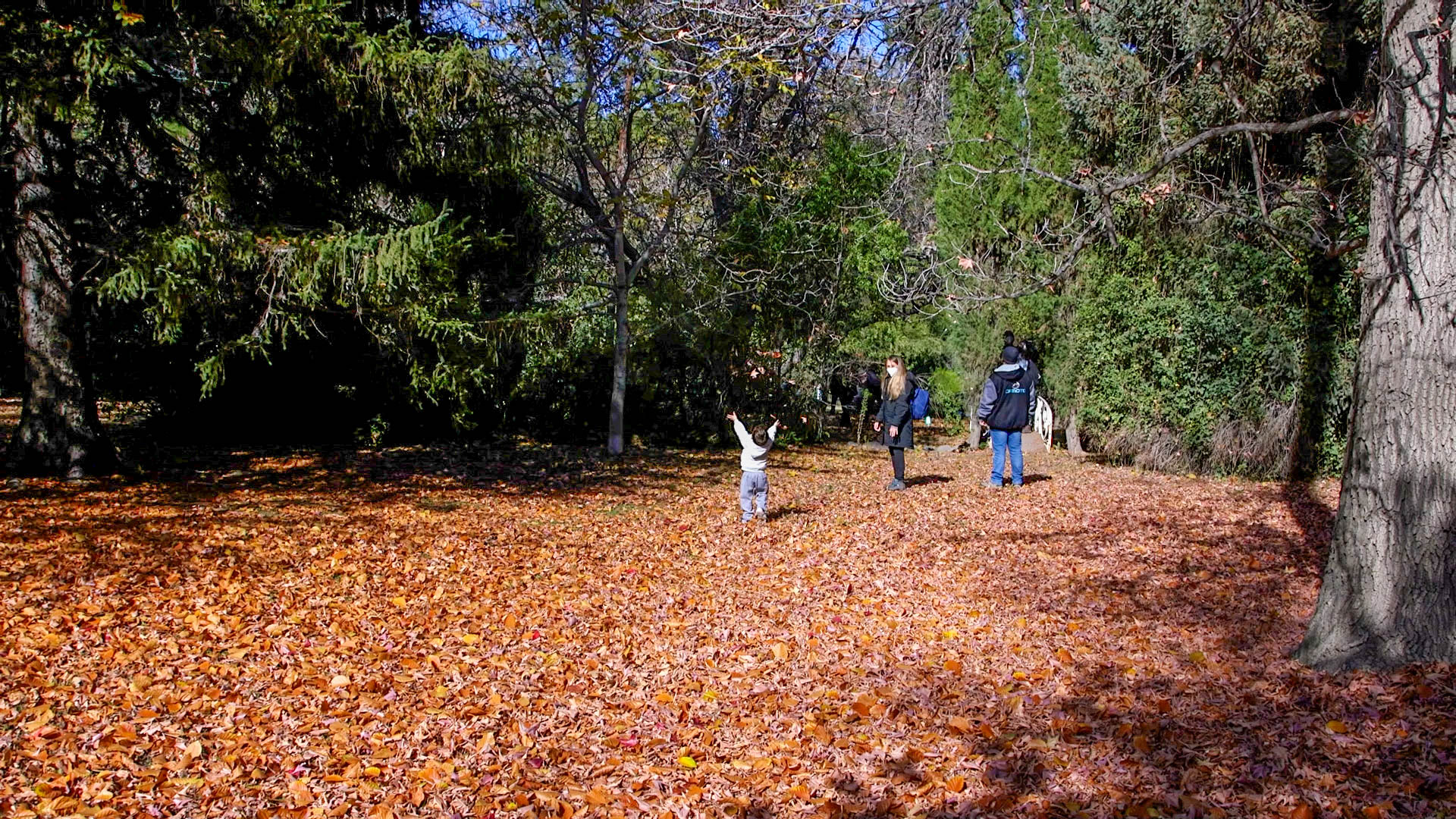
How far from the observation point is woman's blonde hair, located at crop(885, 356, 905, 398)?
35.8ft

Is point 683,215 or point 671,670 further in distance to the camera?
point 683,215

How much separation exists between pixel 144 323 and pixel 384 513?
205 inches

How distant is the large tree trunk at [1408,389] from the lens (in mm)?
4359

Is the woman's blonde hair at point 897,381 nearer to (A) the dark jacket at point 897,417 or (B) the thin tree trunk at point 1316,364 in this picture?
(A) the dark jacket at point 897,417

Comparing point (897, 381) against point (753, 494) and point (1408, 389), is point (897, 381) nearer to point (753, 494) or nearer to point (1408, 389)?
point (753, 494)

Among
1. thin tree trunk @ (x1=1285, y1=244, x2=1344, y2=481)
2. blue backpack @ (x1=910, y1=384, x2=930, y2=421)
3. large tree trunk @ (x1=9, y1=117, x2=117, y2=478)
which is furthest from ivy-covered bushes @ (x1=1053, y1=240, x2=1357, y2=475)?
large tree trunk @ (x1=9, y1=117, x2=117, y2=478)

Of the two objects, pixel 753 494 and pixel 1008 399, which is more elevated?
pixel 1008 399

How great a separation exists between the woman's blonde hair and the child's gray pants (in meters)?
2.55

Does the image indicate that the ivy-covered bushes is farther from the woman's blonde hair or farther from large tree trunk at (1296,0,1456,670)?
large tree trunk at (1296,0,1456,670)

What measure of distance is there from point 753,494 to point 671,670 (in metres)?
4.09

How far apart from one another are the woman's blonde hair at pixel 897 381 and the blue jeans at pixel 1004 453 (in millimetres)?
1142

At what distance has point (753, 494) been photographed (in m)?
9.24

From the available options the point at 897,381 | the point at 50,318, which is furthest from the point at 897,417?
the point at 50,318

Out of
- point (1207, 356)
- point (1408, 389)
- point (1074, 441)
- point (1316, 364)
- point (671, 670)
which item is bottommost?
point (671, 670)
